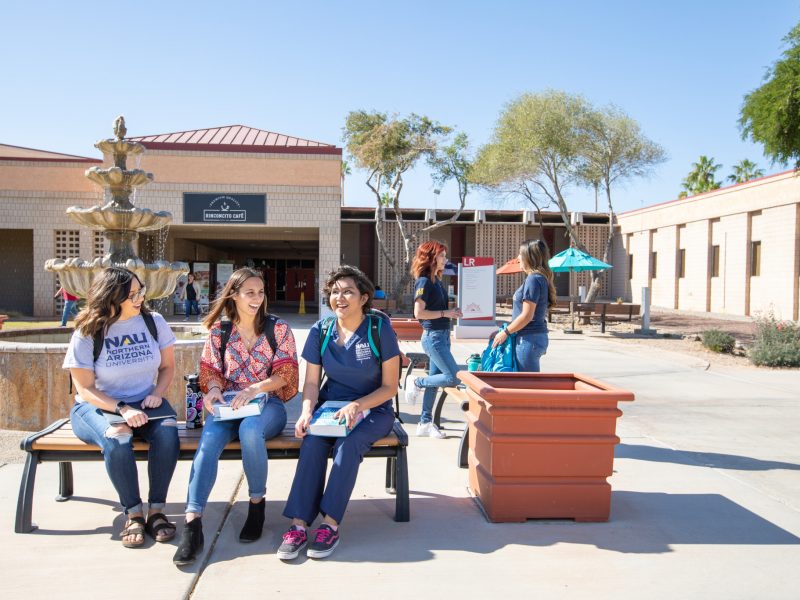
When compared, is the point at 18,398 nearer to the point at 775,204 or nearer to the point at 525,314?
the point at 525,314

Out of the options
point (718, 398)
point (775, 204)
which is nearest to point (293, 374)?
point (718, 398)

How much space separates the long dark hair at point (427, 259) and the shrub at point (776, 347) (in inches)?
349

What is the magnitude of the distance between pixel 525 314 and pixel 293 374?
1984 mm

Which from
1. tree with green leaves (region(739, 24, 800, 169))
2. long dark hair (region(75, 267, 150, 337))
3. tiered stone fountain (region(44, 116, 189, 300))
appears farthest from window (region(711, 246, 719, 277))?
long dark hair (region(75, 267, 150, 337))

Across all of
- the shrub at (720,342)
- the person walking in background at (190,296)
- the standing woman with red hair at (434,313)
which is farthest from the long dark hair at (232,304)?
the person walking in background at (190,296)

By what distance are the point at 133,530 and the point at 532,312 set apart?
3.19 m

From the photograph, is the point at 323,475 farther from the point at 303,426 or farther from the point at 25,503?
the point at 25,503

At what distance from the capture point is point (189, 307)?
25.1 metres

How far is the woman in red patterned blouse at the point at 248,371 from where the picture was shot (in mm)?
3734

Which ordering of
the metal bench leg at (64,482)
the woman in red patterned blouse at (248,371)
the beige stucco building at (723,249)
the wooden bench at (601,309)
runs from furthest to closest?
the beige stucco building at (723,249) < the wooden bench at (601,309) < the metal bench leg at (64,482) < the woman in red patterned blouse at (248,371)

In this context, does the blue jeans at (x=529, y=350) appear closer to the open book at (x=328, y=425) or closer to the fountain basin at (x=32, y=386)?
the open book at (x=328, y=425)

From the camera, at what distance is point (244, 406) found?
3803 mm

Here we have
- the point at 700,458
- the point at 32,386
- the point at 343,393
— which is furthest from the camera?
the point at 32,386

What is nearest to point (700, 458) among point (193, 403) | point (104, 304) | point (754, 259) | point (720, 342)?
point (193, 403)
